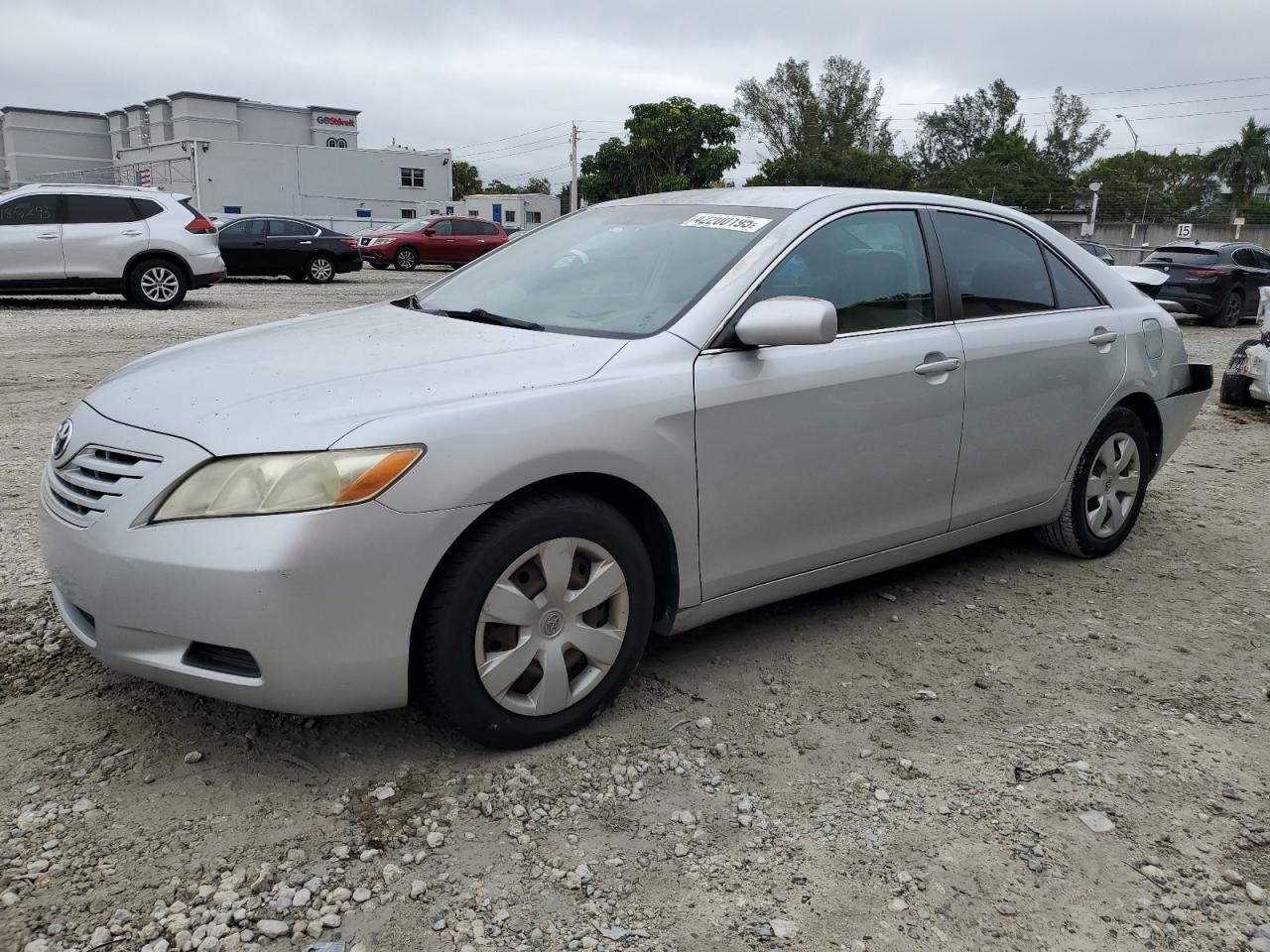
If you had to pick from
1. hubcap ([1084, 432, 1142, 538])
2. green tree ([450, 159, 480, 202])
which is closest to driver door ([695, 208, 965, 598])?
hubcap ([1084, 432, 1142, 538])

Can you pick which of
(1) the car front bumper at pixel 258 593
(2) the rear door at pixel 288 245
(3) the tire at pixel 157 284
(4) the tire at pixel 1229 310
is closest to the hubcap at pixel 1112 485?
(1) the car front bumper at pixel 258 593

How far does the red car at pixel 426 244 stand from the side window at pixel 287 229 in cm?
551

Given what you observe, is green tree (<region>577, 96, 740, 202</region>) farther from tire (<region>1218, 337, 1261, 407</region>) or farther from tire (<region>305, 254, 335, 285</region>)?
tire (<region>1218, 337, 1261, 407</region>)

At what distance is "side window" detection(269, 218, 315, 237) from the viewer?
2119 centimetres

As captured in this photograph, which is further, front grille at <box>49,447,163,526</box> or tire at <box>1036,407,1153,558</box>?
tire at <box>1036,407,1153,558</box>

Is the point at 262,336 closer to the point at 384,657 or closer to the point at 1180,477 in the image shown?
the point at 384,657

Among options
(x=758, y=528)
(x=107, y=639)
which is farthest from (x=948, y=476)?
(x=107, y=639)

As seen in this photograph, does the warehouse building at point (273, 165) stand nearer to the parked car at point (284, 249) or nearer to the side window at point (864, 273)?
the parked car at point (284, 249)

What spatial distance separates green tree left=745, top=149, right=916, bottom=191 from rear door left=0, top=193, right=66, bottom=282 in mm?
58427

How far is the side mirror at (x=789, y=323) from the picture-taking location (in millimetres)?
3027

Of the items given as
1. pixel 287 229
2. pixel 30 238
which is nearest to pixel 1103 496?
pixel 30 238

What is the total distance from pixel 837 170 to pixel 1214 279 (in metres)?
55.8

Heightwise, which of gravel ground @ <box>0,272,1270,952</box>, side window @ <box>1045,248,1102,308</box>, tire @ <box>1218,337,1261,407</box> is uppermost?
side window @ <box>1045,248,1102,308</box>

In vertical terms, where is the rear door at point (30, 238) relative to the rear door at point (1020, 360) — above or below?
above
